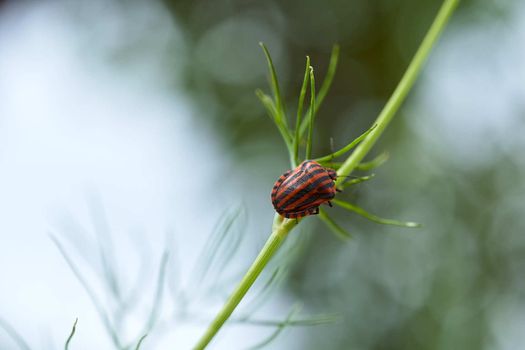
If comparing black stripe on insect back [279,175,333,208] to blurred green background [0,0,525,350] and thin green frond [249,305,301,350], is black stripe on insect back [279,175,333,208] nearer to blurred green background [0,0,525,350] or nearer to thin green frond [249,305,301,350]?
thin green frond [249,305,301,350]

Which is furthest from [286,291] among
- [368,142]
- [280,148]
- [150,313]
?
[368,142]

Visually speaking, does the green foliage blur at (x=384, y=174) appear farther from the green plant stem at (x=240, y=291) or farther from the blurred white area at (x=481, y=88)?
the green plant stem at (x=240, y=291)

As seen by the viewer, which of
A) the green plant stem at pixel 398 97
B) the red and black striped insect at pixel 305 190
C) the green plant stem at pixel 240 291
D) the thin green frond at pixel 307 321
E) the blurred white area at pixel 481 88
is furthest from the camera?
the blurred white area at pixel 481 88

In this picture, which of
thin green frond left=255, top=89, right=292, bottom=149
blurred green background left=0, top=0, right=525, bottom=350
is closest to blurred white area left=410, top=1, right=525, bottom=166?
blurred green background left=0, top=0, right=525, bottom=350

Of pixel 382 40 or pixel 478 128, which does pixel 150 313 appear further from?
pixel 382 40

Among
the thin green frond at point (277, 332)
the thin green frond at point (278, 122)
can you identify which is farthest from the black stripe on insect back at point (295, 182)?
the thin green frond at point (277, 332)
